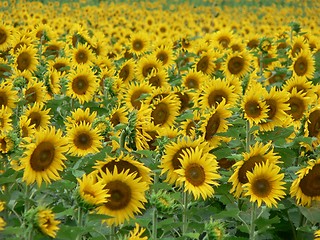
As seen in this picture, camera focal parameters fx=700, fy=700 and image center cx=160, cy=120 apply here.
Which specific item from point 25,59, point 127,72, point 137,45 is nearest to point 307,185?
point 127,72

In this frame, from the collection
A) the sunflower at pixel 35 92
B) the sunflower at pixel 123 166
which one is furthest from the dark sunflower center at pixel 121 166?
the sunflower at pixel 35 92

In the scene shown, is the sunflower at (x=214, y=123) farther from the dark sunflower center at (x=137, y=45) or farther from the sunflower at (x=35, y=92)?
the dark sunflower center at (x=137, y=45)

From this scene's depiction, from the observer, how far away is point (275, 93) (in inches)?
181

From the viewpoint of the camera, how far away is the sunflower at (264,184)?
368 cm

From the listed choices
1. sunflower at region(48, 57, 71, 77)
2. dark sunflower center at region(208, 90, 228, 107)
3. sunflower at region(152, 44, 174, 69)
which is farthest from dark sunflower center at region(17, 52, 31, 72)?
dark sunflower center at region(208, 90, 228, 107)

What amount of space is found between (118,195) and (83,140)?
3.47 feet

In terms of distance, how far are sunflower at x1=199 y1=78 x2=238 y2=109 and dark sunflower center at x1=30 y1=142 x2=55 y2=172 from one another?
6.25 feet

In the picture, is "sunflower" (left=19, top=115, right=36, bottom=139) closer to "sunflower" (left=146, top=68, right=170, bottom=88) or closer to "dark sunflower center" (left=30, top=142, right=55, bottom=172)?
"dark sunflower center" (left=30, top=142, right=55, bottom=172)

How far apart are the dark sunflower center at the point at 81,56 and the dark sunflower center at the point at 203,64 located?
1090 mm

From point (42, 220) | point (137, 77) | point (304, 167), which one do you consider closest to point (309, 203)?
point (304, 167)

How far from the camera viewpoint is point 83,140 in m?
4.21

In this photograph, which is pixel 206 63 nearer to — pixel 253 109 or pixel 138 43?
pixel 138 43

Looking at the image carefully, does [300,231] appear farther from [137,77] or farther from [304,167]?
[137,77]

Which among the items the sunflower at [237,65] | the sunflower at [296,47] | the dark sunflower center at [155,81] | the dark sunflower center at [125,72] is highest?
the sunflower at [296,47]
